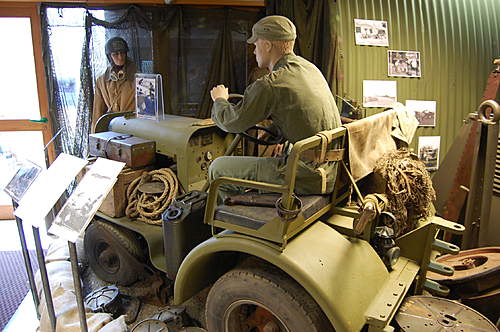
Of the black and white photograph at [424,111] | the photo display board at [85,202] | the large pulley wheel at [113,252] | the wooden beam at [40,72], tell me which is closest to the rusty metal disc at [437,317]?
the photo display board at [85,202]

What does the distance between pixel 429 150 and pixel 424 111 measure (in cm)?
48

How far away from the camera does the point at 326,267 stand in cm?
218

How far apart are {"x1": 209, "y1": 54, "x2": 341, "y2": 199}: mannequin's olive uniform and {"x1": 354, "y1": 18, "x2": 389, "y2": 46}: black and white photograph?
235 centimetres

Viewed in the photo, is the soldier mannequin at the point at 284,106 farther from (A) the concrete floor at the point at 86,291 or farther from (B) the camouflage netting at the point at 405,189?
(A) the concrete floor at the point at 86,291

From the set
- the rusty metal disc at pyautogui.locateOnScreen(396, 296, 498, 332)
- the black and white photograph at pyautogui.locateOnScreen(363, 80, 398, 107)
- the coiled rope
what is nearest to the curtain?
the black and white photograph at pyautogui.locateOnScreen(363, 80, 398, 107)

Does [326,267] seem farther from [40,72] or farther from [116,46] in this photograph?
[40,72]

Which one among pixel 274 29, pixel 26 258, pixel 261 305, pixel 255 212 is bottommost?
pixel 261 305

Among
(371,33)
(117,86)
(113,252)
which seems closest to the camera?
(113,252)

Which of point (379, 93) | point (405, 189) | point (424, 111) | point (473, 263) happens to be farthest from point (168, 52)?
point (473, 263)

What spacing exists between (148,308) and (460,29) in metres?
4.80

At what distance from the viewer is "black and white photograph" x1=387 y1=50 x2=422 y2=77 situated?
4895 mm

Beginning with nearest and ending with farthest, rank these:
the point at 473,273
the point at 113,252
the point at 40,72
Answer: the point at 473,273, the point at 113,252, the point at 40,72

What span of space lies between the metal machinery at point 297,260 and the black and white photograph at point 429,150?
7.62 ft

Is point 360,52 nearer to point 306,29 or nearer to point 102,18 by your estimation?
point 306,29
